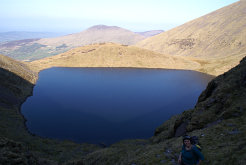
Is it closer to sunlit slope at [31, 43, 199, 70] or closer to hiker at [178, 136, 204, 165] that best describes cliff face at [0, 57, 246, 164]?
hiker at [178, 136, 204, 165]

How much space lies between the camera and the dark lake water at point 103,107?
4103 centimetres

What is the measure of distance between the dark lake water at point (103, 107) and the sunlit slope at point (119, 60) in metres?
49.9

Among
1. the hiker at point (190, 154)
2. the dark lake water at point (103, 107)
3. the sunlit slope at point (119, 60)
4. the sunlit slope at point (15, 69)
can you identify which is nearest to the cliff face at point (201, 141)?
the hiker at point (190, 154)

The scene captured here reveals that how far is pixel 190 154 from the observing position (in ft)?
28.1

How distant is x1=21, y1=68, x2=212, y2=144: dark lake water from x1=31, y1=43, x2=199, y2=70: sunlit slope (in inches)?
1963

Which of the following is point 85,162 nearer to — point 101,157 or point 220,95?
point 101,157

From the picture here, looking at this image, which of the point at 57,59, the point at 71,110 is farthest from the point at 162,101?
the point at 57,59

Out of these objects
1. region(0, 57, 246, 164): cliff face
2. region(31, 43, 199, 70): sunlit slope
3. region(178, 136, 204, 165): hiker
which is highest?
region(31, 43, 199, 70): sunlit slope

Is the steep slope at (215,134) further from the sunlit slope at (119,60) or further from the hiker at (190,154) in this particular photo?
the sunlit slope at (119,60)

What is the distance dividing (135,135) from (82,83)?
56458 mm

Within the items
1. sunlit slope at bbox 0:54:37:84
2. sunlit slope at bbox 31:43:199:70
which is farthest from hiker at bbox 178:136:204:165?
sunlit slope at bbox 31:43:199:70

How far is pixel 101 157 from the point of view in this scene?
21469 millimetres

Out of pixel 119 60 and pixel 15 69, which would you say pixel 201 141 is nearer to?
pixel 15 69

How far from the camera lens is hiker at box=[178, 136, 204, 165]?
26.9ft
